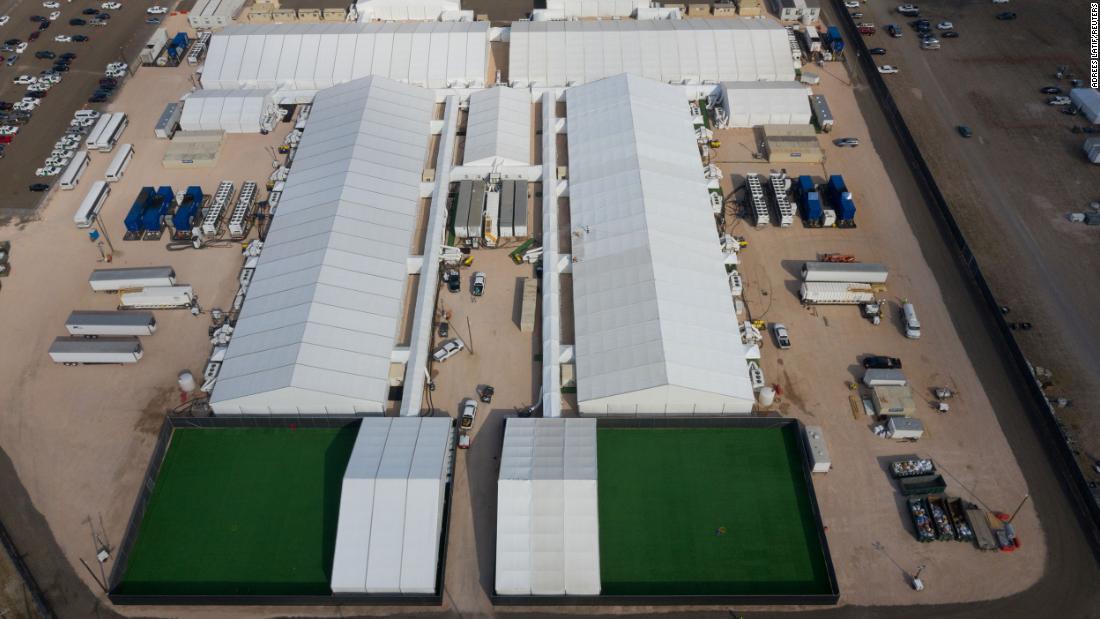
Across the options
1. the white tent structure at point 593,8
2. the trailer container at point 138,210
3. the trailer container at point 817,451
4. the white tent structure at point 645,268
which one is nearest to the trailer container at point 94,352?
the trailer container at point 138,210

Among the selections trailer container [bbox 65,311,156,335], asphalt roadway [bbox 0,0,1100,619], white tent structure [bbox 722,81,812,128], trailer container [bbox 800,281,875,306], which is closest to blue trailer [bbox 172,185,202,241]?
trailer container [bbox 65,311,156,335]

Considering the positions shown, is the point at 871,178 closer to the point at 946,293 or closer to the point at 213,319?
the point at 946,293

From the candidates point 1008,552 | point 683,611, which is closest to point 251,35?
point 683,611

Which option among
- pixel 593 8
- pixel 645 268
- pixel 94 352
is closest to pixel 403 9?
pixel 593 8

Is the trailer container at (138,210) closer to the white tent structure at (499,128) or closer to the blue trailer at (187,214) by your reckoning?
the blue trailer at (187,214)

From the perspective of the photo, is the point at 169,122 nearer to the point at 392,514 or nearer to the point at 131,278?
the point at 131,278

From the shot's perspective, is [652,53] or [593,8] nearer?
[652,53]
